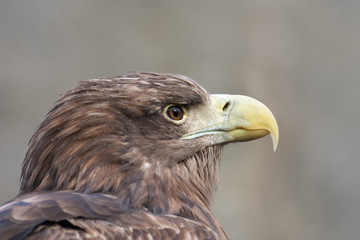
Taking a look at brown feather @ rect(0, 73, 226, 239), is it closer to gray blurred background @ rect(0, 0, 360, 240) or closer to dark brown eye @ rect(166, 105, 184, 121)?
dark brown eye @ rect(166, 105, 184, 121)

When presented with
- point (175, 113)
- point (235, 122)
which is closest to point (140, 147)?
point (175, 113)

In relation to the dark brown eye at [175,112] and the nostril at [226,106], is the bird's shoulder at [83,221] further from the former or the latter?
the nostril at [226,106]

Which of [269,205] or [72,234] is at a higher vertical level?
[72,234]

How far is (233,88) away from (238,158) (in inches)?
33.9

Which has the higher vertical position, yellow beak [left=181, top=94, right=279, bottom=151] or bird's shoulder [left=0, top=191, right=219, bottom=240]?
yellow beak [left=181, top=94, right=279, bottom=151]

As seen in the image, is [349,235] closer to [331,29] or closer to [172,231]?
[331,29]

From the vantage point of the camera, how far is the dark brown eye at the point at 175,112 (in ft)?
10.9

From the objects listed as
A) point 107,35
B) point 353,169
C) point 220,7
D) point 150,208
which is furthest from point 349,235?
point 150,208

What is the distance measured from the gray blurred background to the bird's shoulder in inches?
168

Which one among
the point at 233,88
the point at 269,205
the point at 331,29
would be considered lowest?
the point at 269,205

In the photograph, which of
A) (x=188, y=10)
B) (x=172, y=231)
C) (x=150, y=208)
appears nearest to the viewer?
(x=172, y=231)

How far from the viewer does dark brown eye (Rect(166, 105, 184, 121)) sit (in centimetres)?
333

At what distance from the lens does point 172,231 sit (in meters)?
2.83

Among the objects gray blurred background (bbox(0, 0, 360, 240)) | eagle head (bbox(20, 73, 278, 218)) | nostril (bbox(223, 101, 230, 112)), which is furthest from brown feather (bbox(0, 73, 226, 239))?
gray blurred background (bbox(0, 0, 360, 240))
